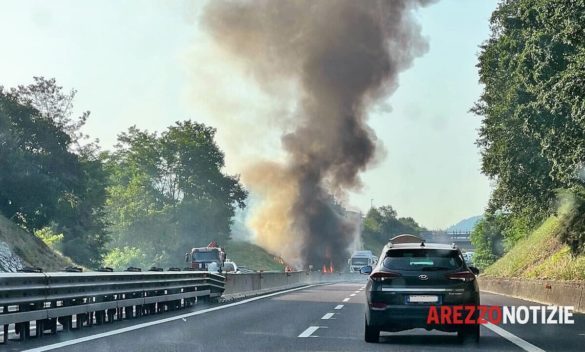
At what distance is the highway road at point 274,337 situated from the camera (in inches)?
503

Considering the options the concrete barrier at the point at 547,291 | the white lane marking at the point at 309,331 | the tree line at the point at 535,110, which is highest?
the tree line at the point at 535,110

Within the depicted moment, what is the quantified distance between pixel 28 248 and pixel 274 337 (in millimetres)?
53349

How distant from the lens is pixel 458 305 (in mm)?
13430

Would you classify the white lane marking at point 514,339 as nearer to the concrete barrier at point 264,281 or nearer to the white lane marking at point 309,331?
the white lane marking at point 309,331

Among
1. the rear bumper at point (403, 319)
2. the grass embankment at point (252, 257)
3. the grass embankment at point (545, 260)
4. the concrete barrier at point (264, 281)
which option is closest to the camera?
the rear bumper at point (403, 319)

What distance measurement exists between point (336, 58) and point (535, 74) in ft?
137

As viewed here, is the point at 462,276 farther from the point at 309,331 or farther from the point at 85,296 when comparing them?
the point at 85,296

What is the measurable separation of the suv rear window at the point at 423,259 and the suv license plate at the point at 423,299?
1.50ft

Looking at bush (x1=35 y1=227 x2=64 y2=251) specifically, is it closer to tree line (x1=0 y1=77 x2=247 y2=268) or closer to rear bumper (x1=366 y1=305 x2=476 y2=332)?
tree line (x1=0 y1=77 x2=247 y2=268)

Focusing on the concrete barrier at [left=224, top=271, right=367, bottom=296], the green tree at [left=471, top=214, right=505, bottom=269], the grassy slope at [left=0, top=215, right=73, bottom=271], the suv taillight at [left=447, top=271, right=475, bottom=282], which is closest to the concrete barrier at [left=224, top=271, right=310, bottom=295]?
the concrete barrier at [left=224, top=271, right=367, bottom=296]

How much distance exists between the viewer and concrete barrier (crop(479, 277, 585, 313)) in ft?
78.2

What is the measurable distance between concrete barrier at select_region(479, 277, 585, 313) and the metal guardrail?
10.3 meters

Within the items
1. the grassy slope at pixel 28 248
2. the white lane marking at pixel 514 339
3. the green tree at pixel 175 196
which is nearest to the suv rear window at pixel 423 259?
the white lane marking at pixel 514 339

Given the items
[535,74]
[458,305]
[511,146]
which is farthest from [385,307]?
[511,146]
